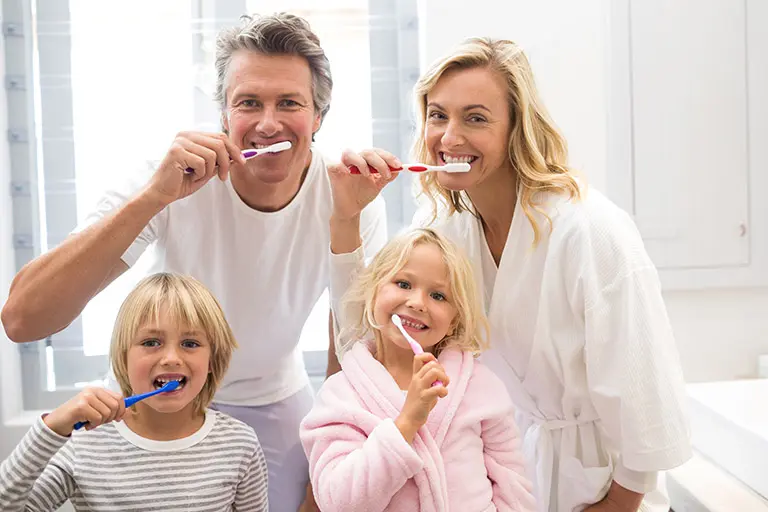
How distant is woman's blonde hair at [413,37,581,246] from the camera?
1285mm

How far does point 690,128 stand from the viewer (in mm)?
1913

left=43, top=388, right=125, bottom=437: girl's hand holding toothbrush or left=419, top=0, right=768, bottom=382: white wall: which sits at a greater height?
left=419, top=0, right=768, bottom=382: white wall

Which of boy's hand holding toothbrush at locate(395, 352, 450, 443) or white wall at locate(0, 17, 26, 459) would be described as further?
white wall at locate(0, 17, 26, 459)

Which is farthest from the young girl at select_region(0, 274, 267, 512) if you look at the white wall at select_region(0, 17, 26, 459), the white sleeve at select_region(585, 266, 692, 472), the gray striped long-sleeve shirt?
the white wall at select_region(0, 17, 26, 459)

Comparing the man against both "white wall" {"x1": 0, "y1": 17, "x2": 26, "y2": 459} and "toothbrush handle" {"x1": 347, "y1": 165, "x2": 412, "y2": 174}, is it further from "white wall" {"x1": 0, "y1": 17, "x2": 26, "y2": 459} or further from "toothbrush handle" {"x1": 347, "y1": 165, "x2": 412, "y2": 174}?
"white wall" {"x1": 0, "y1": 17, "x2": 26, "y2": 459}

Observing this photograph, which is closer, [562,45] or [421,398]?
[421,398]

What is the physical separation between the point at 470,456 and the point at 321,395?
0.81 feet

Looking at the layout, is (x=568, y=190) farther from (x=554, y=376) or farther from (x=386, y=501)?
(x=386, y=501)

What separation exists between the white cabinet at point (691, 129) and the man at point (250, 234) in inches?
29.1

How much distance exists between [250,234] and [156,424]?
395 mm

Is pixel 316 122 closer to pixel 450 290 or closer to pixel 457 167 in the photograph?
pixel 457 167

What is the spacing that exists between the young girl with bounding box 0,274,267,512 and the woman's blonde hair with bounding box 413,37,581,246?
50cm

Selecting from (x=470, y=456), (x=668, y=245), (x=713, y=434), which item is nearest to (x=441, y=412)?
(x=470, y=456)

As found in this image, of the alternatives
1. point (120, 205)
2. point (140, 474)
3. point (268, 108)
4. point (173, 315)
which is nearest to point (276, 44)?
point (268, 108)
